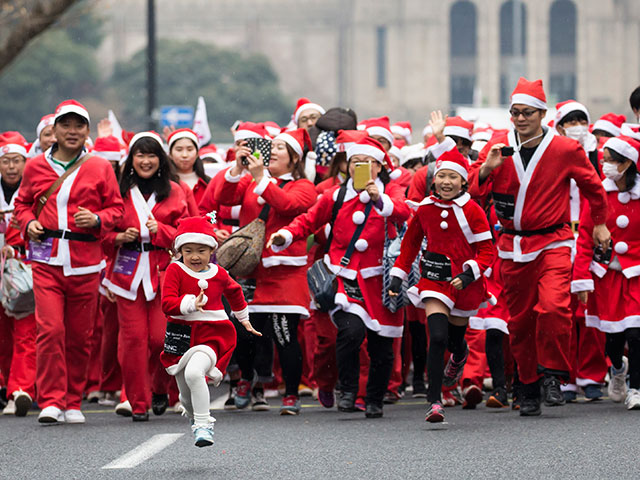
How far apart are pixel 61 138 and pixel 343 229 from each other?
205 cm

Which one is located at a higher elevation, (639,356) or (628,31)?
(628,31)

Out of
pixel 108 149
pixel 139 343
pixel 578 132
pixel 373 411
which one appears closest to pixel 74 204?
pixel 139 343

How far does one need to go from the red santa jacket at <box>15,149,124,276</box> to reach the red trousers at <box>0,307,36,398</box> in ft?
4.39

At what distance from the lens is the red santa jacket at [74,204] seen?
10.5 metres

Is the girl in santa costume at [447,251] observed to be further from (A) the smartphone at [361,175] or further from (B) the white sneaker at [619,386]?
(B) the white sneaker at [619,386]

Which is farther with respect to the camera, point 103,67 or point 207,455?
point 103,67

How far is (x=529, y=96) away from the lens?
1025 cm

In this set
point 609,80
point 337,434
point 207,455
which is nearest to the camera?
point 207,455

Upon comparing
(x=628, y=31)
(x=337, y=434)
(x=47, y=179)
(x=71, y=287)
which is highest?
(x=628, y=31)

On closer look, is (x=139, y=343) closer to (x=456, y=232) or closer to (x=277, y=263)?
(x=277, y=263)

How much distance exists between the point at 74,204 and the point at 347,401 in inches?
92.6

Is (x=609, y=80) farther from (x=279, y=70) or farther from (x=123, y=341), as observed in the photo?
(x=123, y=341)

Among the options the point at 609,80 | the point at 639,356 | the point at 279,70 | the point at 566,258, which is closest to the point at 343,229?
the point at 566,258

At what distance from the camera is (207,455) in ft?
28.8
